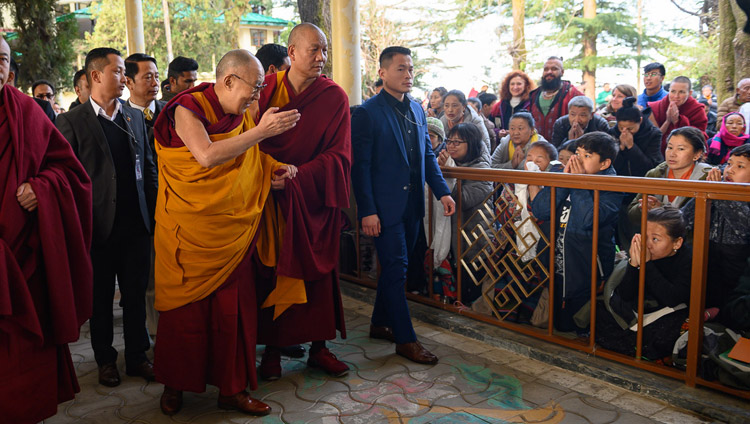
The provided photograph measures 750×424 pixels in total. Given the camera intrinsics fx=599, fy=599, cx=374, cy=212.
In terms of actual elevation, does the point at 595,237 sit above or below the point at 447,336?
above

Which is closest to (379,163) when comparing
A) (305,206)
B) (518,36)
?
(305,206)

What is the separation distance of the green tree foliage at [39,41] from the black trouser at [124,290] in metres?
7.55

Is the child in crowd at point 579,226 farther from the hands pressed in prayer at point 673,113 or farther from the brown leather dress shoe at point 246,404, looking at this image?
the hands pressed in prayer at point 673,113

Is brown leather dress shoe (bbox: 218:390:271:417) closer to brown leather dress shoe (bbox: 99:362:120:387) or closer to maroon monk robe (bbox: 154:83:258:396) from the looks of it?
maroon monk robe (bbox: 154:83:258:396)

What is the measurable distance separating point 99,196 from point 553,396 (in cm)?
271

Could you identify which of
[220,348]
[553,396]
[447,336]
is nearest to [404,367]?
[447,336]

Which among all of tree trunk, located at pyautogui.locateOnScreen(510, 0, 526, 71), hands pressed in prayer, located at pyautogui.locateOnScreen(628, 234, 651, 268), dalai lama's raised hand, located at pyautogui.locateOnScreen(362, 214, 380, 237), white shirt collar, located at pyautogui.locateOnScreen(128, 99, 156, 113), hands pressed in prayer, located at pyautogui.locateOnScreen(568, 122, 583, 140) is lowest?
→ hands pressed in prayer, located at pyautogui.locateOnScreen(628, 234, 651, 268)

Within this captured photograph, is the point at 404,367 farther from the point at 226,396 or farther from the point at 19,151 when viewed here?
the point at 19,151

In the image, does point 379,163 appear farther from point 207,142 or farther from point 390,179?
point 207,142

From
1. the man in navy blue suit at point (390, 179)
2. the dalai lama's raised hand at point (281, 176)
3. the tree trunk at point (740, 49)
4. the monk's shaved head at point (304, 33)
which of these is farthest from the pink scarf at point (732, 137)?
the dalai lama's raised hand at point (281, 176)

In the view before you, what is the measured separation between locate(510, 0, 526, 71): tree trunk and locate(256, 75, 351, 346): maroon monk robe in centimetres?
1526

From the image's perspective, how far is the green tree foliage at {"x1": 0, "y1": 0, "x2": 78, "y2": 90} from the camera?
9.36m

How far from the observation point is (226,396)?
3.06m

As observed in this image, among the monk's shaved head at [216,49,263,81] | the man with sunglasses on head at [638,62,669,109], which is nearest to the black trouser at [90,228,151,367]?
the monk's shaved head at [216,49,263,81]
